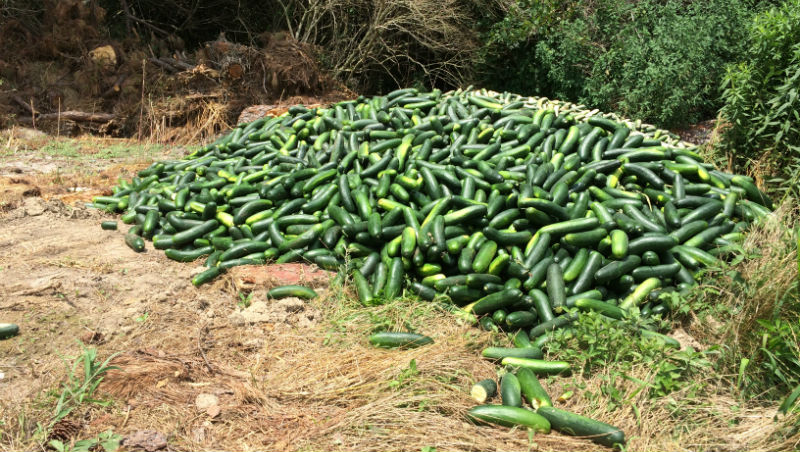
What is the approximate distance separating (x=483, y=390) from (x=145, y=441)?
1.88m

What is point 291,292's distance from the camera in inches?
195

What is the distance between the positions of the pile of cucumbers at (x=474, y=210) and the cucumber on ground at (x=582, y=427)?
3.12 ft

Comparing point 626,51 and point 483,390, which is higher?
point 626,51

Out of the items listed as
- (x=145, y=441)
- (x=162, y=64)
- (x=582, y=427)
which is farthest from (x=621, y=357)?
(x=162, y=64)

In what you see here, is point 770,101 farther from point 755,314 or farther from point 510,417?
point 510,417

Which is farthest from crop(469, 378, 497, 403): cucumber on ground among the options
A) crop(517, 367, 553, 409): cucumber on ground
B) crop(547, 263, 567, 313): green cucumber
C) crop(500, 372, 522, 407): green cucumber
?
crop(547, 263, 567, 313): green cucumber

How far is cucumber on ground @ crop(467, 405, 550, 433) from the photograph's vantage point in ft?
11.1

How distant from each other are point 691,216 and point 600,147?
1201 mm

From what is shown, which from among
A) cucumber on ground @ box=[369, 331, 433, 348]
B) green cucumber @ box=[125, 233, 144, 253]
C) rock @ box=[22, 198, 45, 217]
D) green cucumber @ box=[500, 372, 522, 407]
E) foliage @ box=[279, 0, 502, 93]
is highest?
foliage @ box=[279, 0, 502, 93]

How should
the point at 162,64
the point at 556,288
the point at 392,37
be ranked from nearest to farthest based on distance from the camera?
the point at 556,288 → the point at 162,64 → the point at 392,37

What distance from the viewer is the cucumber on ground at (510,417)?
3369 mm

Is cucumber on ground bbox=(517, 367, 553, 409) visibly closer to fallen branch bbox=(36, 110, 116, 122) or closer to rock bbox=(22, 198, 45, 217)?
rock bbox=(22, 198, 45, 217)

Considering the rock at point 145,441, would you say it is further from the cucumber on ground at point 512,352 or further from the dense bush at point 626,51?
the dense bush at point 626,51

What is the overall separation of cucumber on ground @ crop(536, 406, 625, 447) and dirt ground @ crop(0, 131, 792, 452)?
8cm
